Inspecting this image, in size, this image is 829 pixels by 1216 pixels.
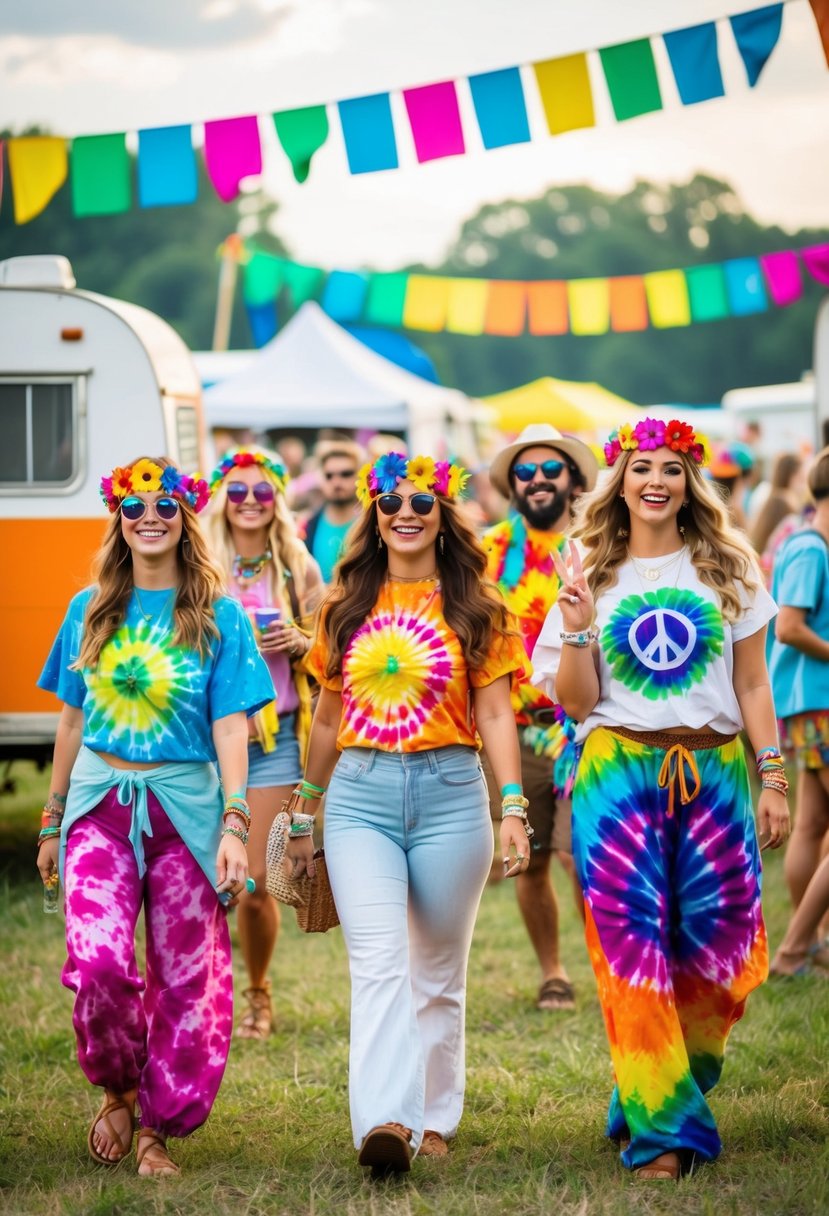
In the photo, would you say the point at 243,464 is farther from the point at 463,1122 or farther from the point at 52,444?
the point at 463,1122

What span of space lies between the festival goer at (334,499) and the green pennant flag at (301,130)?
1.64 m

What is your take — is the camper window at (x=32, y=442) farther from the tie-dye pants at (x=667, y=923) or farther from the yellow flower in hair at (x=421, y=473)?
the tie-dye pants at (x=667, y=923)

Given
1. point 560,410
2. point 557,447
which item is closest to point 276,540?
point 557,447

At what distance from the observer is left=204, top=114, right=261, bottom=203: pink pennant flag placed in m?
8.77

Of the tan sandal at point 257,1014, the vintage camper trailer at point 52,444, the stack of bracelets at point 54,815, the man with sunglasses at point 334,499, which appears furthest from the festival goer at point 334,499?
the stack of bracelets at point 54,815

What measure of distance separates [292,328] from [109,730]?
15978 mm

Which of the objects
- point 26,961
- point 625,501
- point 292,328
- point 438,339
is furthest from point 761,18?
point 438,339

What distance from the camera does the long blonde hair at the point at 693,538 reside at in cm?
455

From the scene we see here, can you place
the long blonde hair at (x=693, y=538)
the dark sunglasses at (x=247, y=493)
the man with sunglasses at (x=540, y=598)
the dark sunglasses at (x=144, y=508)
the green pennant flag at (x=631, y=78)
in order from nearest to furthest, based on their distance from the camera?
the long blonde hair at (x=693, y=538) → the dark sunglasses at (x=144, y=508) → the man with sunglasses at (x=540, y=598) → the dark sunglasses at (x=247, y=493) → the green pennant flag at (x=631, y=78)

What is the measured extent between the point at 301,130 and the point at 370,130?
1.23 ft

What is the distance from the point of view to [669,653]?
446cm

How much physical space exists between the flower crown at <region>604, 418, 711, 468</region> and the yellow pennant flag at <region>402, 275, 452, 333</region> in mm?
11005

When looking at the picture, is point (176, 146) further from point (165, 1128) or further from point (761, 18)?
point (165, 1128)

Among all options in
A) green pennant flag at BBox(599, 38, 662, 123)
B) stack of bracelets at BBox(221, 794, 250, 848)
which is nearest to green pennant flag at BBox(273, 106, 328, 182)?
green pennant flag at BBox(599, 38, 662, 123)
